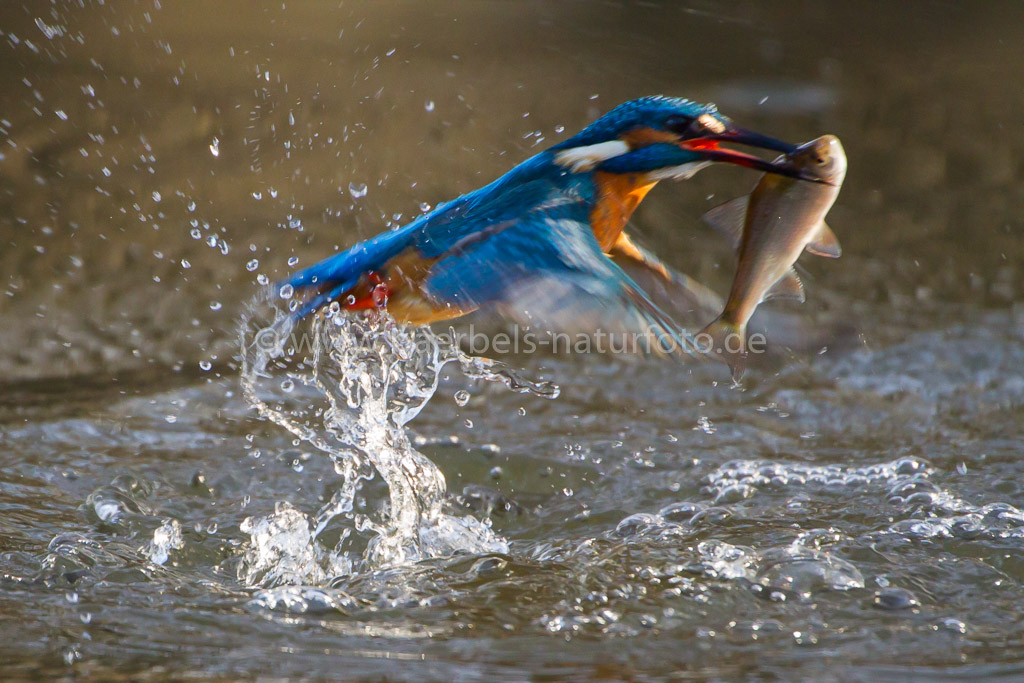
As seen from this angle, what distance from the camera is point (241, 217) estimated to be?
2295 millimetres

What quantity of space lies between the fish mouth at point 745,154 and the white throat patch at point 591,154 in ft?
0.20

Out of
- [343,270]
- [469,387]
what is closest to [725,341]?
[343,270]

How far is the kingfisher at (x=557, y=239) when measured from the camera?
105 centimetres

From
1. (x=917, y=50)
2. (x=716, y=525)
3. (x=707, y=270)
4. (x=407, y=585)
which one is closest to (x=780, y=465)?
(x=716, y=525)

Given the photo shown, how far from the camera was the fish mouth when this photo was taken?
1091 mm

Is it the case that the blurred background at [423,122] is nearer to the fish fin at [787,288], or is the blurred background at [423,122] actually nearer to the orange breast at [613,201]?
the fish fin at [787,288]

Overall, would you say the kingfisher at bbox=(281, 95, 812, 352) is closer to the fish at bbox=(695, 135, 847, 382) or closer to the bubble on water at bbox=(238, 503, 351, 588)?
the fish at bbox=(695, 135, 847, 382)

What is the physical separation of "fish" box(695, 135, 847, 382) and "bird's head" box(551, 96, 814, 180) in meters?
0.03

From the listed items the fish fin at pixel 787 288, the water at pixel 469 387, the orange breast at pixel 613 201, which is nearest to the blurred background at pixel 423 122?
the water at pixel 469 387

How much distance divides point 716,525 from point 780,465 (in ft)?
0.74

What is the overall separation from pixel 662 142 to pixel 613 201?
0.08 metres

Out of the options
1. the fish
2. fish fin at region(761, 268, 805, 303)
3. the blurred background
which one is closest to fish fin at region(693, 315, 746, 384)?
the fish

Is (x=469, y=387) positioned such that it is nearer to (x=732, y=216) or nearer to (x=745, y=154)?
(x=732, y=216)

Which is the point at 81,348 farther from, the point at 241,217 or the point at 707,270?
the point at 707,270
